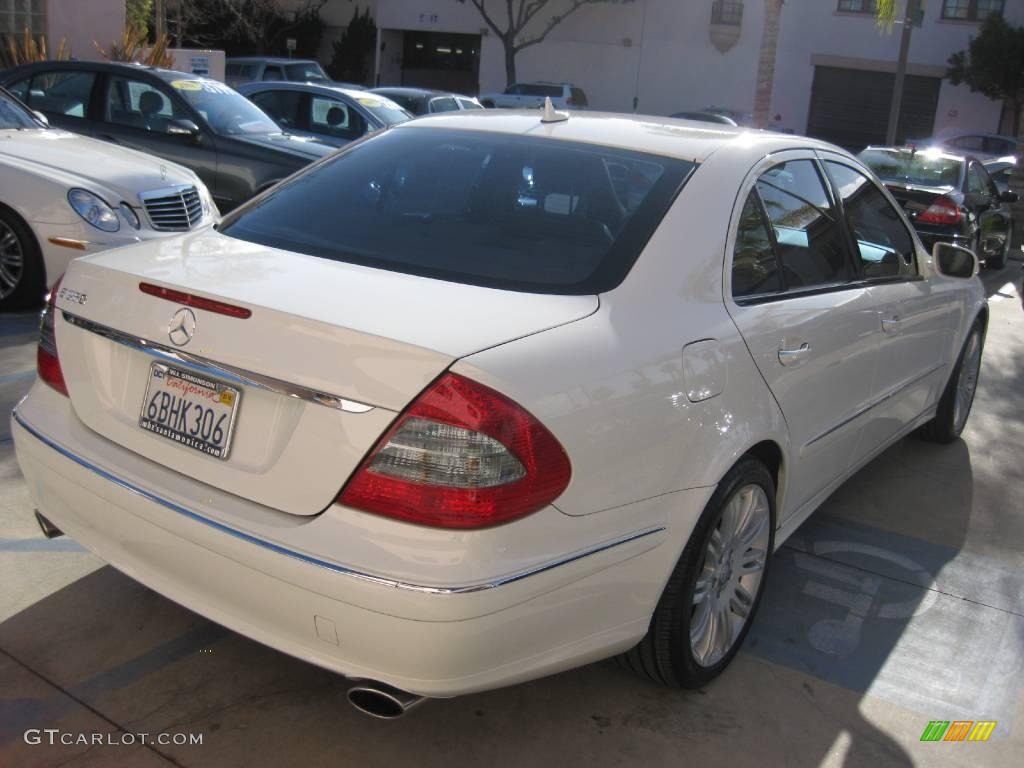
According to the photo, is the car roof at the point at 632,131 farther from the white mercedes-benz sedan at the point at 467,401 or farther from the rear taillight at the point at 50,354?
the rear taillight at the point at 50,354

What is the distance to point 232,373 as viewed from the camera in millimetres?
2506

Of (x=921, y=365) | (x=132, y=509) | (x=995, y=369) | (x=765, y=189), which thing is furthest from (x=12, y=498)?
(x=995, y=369)

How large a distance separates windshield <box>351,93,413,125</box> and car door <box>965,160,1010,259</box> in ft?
21.5

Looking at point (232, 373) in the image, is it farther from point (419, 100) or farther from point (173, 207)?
point (419, 100)

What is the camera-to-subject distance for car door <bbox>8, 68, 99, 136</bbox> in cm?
957

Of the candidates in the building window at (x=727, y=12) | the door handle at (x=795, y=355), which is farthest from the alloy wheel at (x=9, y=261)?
the building window at (x=727, y=12)

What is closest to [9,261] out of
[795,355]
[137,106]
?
[137,106]

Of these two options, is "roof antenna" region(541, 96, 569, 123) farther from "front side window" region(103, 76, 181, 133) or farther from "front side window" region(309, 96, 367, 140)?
"front side window" region(309, 96, 367, 140)

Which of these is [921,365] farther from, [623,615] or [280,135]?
[280,135]

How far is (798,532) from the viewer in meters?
4.57

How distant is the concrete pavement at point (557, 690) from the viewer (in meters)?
2.85

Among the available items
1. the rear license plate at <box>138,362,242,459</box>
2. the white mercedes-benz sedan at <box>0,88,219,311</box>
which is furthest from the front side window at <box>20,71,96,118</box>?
the rear license plate at <box>138,362,242,459</box>

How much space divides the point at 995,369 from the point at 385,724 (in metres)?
6.36

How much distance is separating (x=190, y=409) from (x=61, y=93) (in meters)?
8.20
